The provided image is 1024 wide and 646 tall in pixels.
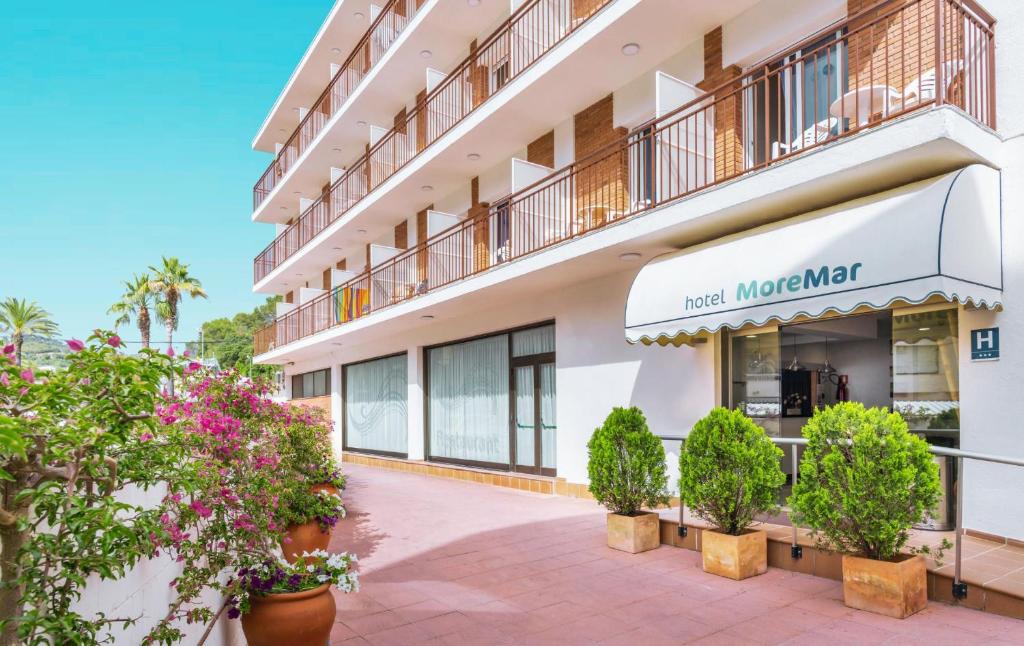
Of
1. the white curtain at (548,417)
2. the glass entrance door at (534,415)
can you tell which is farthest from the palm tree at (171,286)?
the white curtain at (548,417)

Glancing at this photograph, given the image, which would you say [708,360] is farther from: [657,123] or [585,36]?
[585,36]

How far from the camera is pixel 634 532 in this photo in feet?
24.2

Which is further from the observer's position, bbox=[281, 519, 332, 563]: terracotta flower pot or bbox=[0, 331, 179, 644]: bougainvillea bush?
bbox=[281, 519, 332, 563]: terracotta flower pot

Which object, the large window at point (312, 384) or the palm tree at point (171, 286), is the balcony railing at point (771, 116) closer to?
the large window at point (312, 384)

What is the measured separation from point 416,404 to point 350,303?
14.2 ft

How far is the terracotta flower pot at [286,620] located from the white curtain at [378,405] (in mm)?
14219

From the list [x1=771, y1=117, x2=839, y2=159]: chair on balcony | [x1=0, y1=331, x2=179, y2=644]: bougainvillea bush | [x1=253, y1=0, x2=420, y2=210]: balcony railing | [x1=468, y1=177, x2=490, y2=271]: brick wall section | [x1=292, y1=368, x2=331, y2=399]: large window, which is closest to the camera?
[x1=0, y1=331, x2=179, y2=644]: bougainvillea bush

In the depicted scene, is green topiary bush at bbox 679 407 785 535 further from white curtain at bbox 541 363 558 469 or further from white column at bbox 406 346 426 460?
white column at bbox 406 346 426 460

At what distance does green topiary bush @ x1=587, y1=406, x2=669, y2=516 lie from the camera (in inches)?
292

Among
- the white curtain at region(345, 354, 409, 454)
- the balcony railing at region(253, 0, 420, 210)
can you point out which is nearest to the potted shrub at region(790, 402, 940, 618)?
the white curtain at region(345, 354, 409, 454)

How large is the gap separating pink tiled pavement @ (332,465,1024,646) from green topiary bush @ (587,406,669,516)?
59 cm

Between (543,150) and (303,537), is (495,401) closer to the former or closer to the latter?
(543,150)

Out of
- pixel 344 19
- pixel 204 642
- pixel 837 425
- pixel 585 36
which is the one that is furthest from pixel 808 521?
pixel 344 19

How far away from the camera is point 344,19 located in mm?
21547
